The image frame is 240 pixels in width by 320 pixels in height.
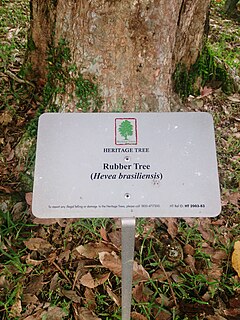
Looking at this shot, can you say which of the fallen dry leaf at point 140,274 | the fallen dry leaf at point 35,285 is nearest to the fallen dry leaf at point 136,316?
the fallen dry leaf at point 140,274

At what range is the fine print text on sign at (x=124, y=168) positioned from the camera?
1.27 m

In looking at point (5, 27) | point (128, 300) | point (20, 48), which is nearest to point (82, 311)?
point (128, 300)

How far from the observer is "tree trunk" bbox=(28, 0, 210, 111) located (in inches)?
66.6

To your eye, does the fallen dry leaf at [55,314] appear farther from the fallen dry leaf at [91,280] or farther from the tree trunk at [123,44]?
the tree trunk at [123,44]

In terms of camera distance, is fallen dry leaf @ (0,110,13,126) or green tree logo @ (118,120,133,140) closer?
green tree logo @ (118,120,133,140)

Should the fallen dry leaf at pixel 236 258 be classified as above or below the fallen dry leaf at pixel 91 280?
above

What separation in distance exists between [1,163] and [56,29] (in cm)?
81

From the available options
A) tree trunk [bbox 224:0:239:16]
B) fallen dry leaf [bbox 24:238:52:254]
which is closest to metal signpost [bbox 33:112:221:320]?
fallen dry leaf [bbox 24:238:52:254]

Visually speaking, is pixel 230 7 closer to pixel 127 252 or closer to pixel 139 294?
pixel 139 294

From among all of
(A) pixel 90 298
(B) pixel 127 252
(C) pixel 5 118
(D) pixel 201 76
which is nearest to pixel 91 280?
(A) pixel 90 298

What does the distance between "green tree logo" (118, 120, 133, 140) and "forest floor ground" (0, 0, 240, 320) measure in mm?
742

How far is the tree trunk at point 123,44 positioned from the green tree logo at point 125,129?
55 centimetres

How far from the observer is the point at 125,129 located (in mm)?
1354

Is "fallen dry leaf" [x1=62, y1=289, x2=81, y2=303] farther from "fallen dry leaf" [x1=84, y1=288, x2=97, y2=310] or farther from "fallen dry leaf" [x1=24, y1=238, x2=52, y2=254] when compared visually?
"fallen dry leaf" [x1=24, y1=238, x2=52, y2=254]
